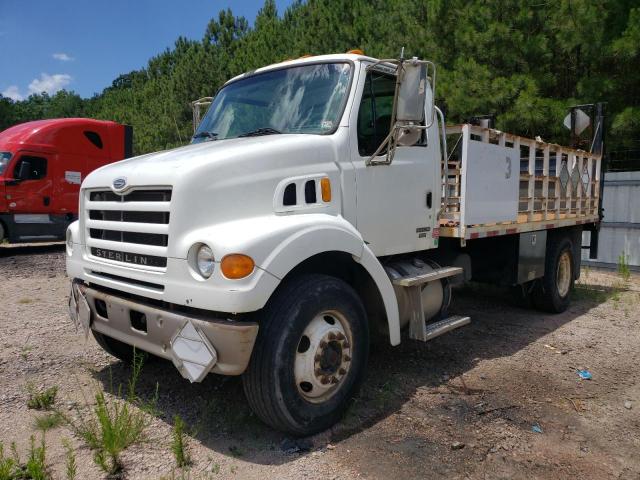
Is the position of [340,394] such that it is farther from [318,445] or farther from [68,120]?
[68,120]

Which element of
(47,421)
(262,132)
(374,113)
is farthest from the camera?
(374,113)

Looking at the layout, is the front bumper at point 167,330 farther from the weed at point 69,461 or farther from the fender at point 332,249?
the weed at point 69,461

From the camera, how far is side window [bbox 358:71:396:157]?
13.2ft

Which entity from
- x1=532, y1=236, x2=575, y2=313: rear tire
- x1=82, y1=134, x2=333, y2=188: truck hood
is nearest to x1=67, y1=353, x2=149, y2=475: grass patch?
x1=82, y1=134, x2=333, y2=188: truck hood

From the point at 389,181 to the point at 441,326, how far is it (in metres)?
1.32

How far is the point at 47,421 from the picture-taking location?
3.56 meters

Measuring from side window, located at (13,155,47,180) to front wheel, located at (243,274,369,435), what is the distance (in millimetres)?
10822

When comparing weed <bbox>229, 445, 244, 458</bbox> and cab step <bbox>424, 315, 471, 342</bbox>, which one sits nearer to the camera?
weed <bbox>229, 445, 244, 458</bbox>

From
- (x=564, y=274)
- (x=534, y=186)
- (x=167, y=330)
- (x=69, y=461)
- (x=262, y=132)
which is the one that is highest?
(x=262, y=132)

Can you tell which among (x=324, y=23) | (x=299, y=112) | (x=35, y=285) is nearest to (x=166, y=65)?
(x=324, y=23)

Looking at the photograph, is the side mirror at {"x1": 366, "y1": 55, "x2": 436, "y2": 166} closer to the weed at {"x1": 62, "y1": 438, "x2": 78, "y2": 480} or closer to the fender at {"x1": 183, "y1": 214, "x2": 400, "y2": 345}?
the fender at {"x1": 183, "y1": 214, "x2": 400, "y2": 345}

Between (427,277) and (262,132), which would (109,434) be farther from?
(427,277)

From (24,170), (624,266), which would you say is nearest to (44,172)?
(24,170)

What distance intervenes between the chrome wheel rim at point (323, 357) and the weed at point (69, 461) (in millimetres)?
1299
